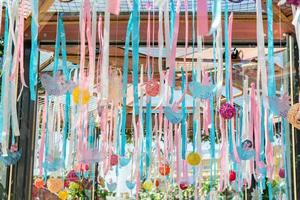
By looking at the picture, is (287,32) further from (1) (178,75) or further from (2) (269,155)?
(1) (178,75)

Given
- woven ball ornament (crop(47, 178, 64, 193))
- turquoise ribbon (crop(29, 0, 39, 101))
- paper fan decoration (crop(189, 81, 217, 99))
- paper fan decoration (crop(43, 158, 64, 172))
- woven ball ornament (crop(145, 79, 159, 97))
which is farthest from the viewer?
woven ball ornament (crop(47, 178, 64, 193))

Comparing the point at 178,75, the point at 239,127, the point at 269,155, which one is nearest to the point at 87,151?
the point at 269,155

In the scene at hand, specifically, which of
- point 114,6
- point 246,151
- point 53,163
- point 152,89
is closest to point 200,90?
point 114,6

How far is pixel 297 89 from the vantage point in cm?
326

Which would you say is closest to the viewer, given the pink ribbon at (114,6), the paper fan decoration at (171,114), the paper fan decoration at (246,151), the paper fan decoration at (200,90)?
the pink ribbon at (114,6)

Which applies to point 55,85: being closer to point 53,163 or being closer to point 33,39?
point 33,39

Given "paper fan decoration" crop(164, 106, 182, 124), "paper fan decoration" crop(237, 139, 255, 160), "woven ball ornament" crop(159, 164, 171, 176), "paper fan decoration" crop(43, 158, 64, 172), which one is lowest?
"woven ball ornament" crop(159, 164, 171, 176)

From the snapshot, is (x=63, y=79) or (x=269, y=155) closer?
(x=63, y=79)

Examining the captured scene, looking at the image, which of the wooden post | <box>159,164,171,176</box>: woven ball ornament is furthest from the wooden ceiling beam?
<box>159,164,171,176</box>: woven ball ornament

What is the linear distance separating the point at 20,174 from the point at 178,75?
1.68 m

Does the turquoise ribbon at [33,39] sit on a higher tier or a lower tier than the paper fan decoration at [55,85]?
higher

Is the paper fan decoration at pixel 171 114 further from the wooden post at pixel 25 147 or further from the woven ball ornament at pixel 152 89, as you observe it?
the wooden post at pixel 25 147

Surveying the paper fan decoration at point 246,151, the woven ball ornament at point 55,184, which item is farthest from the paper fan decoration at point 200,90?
the woven ball ornament at point 55,184

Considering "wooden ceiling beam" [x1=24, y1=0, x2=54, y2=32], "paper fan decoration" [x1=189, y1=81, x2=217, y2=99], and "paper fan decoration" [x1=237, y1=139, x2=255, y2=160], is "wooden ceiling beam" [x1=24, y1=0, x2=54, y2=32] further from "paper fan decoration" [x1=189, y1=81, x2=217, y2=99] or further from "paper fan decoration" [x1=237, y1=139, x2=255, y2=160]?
"paper fan decoration" [x1=237, y1=139, x2=255, y2=160]
